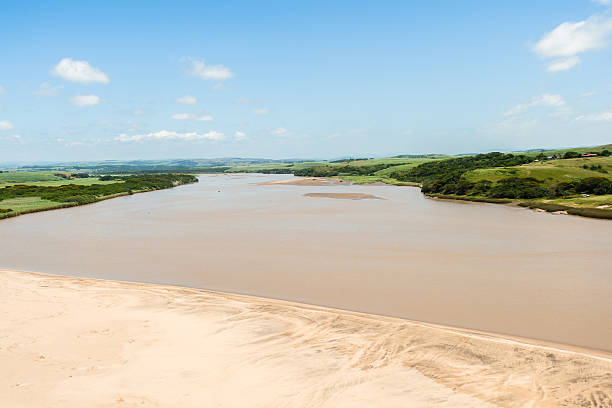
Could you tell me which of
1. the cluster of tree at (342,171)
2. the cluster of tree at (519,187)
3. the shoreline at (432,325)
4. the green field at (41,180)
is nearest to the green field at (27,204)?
the shoreline at (432,325)

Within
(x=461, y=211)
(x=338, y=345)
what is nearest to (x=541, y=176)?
(x=461, y=211)

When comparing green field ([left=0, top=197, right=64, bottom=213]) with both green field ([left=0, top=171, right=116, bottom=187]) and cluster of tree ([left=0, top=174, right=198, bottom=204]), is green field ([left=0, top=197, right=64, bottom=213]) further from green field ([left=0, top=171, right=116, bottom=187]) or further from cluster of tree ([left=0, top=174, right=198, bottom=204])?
green field ([left=0, top=171, right=116, bottom=187])

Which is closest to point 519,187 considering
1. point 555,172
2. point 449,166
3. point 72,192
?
point 555,172

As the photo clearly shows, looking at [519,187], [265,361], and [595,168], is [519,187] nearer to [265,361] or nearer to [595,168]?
[595,168]

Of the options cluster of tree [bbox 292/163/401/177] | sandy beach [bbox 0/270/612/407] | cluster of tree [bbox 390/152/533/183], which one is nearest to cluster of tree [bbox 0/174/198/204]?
sandy beach [bbox 0/270/612/407]

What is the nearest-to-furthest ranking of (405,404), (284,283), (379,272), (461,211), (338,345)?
(405,404), (338,345), (284,283), (379,272), (461,211)

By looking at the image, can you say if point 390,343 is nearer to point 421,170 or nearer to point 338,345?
point 338,345

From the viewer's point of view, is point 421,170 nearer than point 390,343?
No

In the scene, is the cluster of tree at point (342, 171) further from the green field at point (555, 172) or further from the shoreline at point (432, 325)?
the shoreline at point (432, 325)
